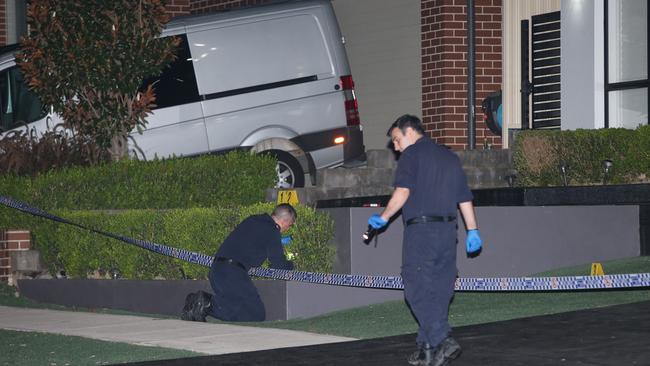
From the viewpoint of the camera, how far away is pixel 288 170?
1839 centimetres

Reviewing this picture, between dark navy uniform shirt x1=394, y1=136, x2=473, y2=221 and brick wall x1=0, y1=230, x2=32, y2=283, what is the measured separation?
7.83m

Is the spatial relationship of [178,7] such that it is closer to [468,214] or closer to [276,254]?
[276,254]

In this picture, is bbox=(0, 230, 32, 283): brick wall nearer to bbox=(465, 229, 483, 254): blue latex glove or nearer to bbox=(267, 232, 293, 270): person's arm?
bbox=(267, 232, 293, 270): person's arm

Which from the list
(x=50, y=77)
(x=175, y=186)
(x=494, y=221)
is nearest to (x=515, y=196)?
(x=494, y=221)

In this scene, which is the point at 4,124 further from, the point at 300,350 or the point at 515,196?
the point at 300,350

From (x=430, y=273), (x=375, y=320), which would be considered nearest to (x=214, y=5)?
(x=375, y=320)

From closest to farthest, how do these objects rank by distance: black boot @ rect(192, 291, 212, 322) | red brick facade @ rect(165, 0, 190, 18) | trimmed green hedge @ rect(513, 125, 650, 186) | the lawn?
the lawn < black boot @ rect(192, 291, 212, 322) < trimmed green hedge @ rect(513, 125, 650, 186) < red brick facade @ rect(165, 0, 190, 18)

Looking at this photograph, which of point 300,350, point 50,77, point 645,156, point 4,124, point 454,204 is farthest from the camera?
point 4,124

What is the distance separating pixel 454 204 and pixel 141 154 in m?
9.28

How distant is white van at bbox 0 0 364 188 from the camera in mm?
18641

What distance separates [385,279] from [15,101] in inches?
318

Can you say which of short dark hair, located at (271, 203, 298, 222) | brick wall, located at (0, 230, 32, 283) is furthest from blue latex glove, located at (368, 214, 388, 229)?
brick wall, located at (0, 230, 32, 283)

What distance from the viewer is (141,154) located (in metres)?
18.4

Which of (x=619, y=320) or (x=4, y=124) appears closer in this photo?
(x=619, y=320)
